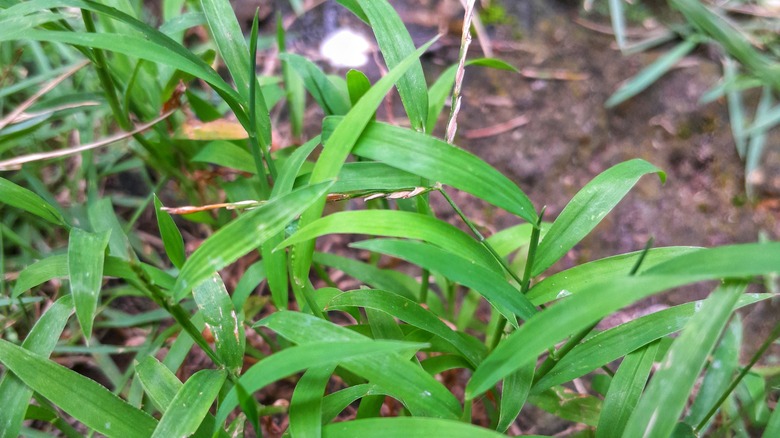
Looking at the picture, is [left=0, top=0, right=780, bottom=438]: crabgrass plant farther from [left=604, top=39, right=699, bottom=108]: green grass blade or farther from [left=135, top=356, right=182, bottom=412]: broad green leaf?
[left=604, top=39, right=699, bottom=108]: green grass blade

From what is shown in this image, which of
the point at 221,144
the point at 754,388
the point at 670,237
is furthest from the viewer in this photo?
the point at 670,237

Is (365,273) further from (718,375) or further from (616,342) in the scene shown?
(718,375)

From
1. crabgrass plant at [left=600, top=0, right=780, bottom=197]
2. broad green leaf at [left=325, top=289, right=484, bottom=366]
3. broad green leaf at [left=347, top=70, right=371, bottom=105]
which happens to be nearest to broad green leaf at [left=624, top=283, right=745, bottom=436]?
broad green leaf at [left=325, top=289, right=484, bottom=366]

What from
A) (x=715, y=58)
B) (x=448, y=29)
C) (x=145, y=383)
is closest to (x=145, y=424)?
(x=145, y=383)

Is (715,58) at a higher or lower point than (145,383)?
higher

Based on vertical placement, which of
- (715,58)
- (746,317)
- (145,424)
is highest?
(715,58)

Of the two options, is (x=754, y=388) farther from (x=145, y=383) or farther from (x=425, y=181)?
(x=145, y=383)
